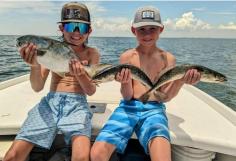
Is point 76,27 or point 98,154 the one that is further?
point 76,27

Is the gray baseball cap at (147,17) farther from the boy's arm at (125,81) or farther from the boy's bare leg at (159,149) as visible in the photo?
the boy's bare leg at (159,149)

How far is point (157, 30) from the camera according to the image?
3.50m

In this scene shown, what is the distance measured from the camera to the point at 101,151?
2797 mm

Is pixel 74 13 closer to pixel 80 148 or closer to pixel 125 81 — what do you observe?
pixel 125 81

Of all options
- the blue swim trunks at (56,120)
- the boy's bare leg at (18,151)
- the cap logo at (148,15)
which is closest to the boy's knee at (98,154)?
the blue swim trunks at (56,120)

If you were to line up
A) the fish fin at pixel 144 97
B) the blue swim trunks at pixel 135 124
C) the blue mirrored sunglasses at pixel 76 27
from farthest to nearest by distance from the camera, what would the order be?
the blue mirrored sunglasses at pixel 76 27 < the fish fin at pixel 144 97 < the blue swim trunks at pixel 135 124

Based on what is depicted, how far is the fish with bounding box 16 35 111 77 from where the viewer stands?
2869mm

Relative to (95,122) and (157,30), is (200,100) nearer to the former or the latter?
(157,30)

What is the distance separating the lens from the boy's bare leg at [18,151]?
2811mm

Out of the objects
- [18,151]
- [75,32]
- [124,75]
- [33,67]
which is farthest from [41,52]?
[18,151]

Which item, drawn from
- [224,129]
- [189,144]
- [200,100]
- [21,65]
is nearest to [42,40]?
[189,144]

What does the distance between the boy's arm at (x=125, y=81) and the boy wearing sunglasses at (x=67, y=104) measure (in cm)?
29

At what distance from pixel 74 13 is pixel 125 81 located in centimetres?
93

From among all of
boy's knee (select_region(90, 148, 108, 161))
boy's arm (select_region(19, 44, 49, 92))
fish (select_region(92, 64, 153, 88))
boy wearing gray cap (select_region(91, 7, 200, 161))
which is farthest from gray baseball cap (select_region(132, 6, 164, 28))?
boy's knee (select_region(90, 148, 108, 161))
